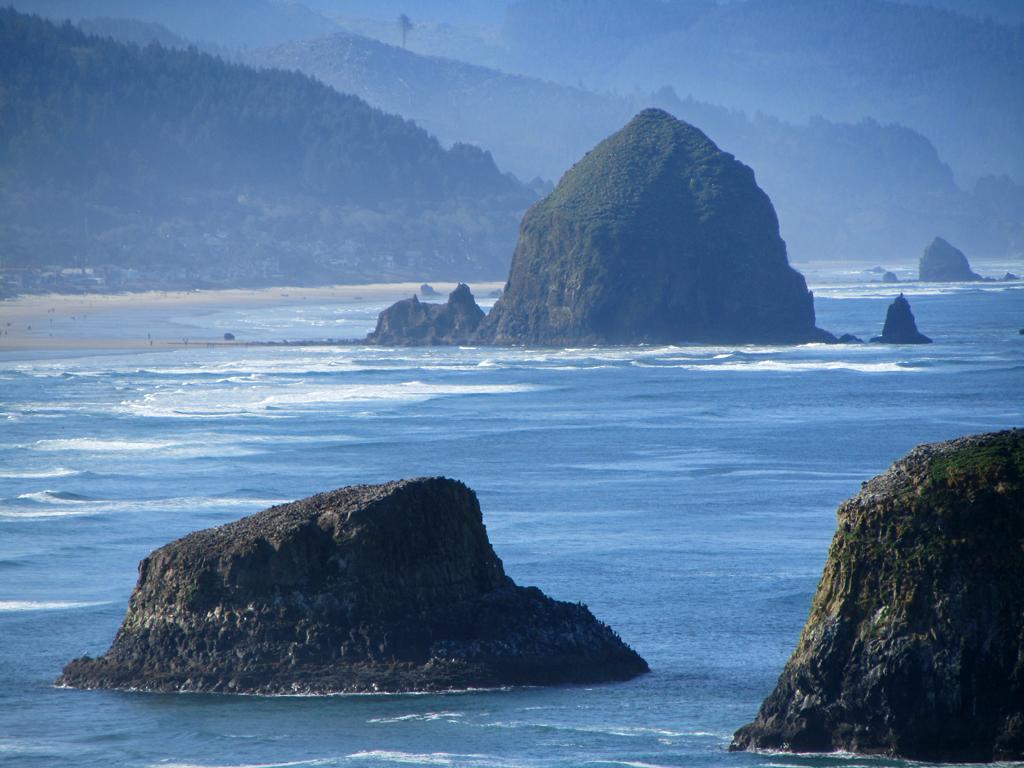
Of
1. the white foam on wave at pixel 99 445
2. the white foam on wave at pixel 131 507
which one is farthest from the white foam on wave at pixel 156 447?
the white foam on wave at pixel 131 507

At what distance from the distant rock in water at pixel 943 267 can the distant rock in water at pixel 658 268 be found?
88.6 metres

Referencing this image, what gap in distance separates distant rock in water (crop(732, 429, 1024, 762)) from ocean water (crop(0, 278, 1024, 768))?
740mm

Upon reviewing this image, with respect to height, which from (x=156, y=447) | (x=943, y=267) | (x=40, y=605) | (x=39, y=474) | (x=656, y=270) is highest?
(x=943, y=267)

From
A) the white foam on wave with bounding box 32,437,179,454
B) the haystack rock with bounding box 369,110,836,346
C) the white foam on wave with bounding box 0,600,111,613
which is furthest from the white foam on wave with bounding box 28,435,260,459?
the haystack rock with bounding box 369,110,836,346

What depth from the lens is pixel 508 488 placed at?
4919 cm

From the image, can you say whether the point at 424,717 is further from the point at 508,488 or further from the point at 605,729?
the point at 508,488

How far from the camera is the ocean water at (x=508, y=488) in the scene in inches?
896

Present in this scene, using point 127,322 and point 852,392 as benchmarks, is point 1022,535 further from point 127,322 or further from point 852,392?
point 127,322

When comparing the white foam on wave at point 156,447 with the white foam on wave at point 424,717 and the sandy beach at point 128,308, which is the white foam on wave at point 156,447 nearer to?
the white foam on wave at point 424,717

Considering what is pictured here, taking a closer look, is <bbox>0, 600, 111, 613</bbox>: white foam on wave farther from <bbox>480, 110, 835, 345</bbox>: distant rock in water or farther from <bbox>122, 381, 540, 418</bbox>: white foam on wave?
<bbox>480, 110, 835, 345</bbox>: distant rock in water

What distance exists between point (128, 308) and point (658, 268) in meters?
52.4

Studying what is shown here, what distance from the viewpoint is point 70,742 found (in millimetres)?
22594

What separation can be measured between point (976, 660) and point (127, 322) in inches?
4238

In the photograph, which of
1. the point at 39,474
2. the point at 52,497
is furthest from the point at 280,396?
the point at 52,497
